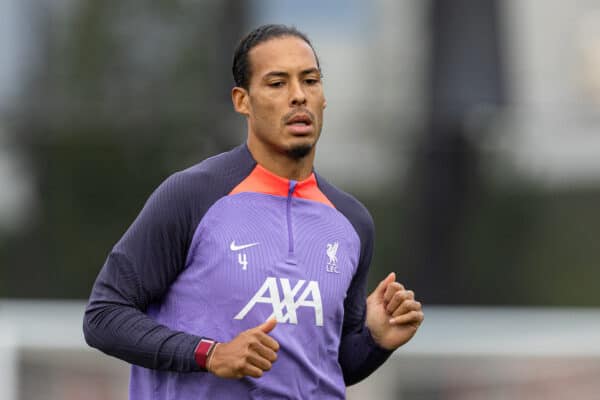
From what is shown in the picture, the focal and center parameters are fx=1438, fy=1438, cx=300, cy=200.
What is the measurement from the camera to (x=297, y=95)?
3777 mm

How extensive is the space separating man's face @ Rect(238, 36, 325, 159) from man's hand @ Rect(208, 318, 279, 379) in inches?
21.5

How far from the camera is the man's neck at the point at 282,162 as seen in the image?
3.90 meters

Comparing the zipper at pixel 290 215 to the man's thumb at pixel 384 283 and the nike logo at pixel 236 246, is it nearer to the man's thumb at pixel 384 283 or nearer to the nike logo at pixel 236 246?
the nike logo at pixel 236 246

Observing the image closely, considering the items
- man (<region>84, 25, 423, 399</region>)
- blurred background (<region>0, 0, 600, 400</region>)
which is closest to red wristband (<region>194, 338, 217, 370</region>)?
man (<region>84, 25, 423, 399</region>)

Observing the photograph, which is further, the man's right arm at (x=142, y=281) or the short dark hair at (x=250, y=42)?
the short dark hair at (x=250, y=42)

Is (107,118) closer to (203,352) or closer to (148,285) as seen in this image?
(148,285)

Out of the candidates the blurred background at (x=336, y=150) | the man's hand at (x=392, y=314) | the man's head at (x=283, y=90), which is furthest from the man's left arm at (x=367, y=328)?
the blurred background at (x=336, y=150)

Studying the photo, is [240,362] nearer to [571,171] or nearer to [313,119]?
[313,119]

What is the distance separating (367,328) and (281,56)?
2.73 feet

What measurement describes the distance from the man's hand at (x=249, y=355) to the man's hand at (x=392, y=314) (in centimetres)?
51

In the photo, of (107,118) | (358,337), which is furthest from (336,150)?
(358,337)

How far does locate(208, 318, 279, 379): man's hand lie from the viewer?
3.49 metres

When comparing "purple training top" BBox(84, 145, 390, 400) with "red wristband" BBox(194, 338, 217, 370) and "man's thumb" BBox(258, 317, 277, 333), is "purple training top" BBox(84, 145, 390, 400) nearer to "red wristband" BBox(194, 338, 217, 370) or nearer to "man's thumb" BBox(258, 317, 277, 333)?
"red wristband" BBox(194, 338, 217, 370)

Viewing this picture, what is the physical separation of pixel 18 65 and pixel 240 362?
391 inches
